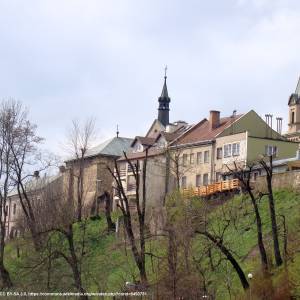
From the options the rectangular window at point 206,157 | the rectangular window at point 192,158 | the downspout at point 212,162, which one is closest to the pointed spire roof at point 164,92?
the rectangular window at point 192,158

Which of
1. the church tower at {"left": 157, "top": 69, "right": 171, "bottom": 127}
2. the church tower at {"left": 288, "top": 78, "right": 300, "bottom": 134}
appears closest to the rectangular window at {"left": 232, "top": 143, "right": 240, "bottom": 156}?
the church tower at {"left": 157, "top": 69, "right": 171, "bottom": 127}

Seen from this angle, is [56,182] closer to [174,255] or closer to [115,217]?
[115,217]

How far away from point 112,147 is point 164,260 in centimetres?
5592

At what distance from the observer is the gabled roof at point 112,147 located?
9788cm

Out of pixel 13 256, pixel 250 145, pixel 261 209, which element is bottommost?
pixel 13 256

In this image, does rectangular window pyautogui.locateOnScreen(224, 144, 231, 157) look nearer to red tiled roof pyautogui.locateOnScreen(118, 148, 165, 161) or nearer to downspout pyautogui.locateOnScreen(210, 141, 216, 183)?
downspout pyautogui.locateOnScreen(210, 141, 216, 183)

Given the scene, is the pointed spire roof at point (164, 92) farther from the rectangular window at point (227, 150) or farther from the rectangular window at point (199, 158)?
the rectangular window at point (227, 150)

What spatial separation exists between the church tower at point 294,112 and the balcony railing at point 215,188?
53512 mm

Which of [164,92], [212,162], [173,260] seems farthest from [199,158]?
[173,260]

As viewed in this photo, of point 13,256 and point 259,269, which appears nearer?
point 259,269

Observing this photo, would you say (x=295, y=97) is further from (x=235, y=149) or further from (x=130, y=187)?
(x=235, y=149)

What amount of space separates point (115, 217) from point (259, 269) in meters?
32.1

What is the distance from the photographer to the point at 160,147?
84562mm

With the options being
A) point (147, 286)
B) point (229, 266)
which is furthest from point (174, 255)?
point (229, 266)
